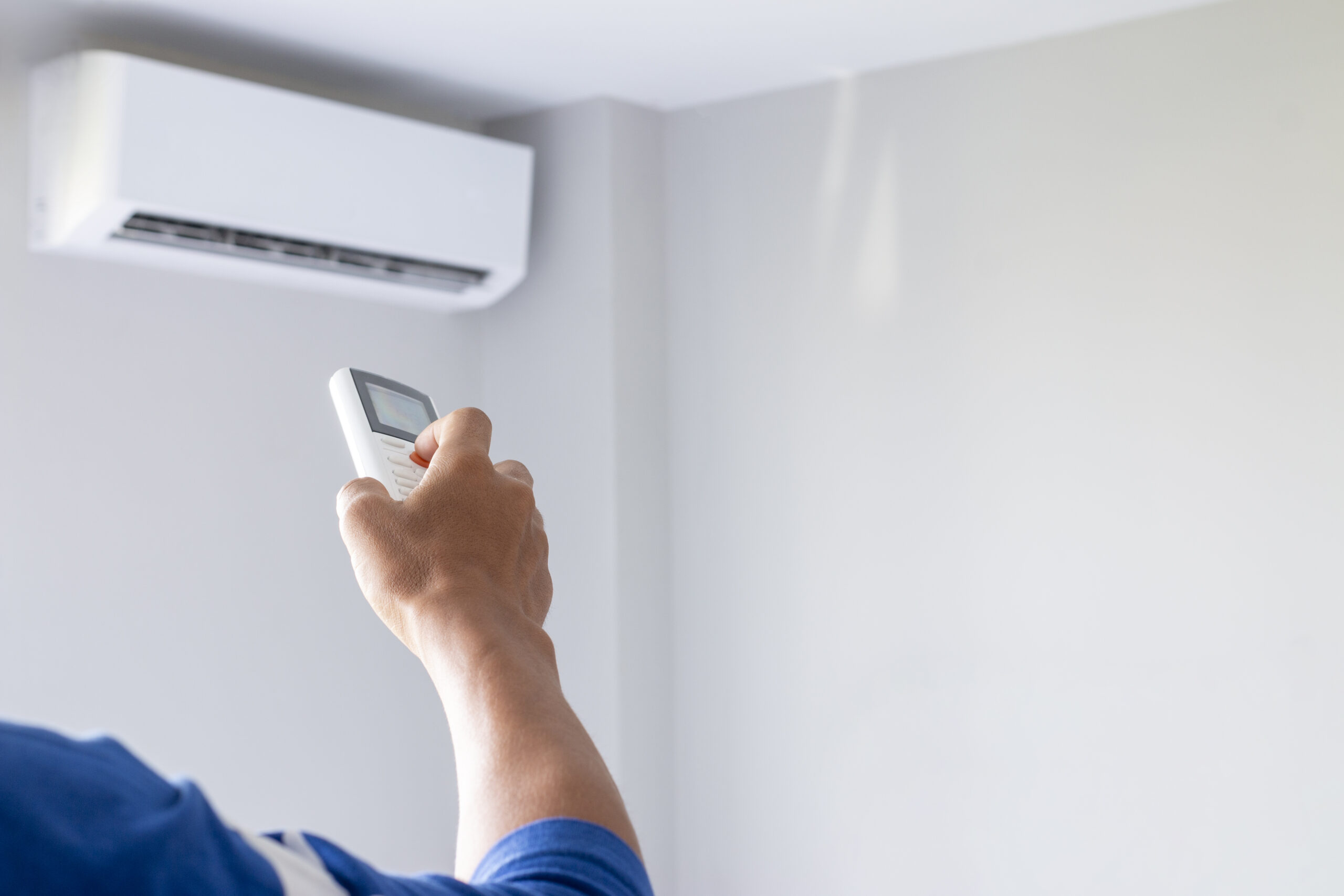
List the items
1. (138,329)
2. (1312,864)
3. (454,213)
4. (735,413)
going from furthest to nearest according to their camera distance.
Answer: (735,413), (454,213), (138,329), (1312,864)

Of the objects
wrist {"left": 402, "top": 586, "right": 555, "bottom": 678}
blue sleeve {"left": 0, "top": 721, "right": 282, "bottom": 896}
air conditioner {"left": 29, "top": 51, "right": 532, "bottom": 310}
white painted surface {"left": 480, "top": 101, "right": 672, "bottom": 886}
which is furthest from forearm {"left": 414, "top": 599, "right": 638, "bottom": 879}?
white painted surface {"left": 480, "top": 101, "right": 672, "bottom": 886}

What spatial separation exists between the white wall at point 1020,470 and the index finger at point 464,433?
1713 mm

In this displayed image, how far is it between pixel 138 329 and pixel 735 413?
1.09m

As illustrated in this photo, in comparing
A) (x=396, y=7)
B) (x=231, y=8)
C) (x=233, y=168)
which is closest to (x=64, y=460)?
(x=233, y=168)

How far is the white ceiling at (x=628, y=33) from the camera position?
2014 mm

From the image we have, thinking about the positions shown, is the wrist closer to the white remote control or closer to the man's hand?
the man's hand

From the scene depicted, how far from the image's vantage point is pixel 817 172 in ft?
7.85

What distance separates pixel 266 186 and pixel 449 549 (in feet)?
5.56

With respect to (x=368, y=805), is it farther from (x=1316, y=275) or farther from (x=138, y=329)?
(x=1316, y=275)

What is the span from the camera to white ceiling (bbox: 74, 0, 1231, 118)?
2014 millimetres

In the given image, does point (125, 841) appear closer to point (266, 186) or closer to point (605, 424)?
point (266, 186)

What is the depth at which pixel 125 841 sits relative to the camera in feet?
0.92

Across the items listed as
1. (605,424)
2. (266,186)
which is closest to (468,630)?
(266,186)

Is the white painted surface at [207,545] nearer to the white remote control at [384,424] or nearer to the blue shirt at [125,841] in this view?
the white remote control at [384,424]
